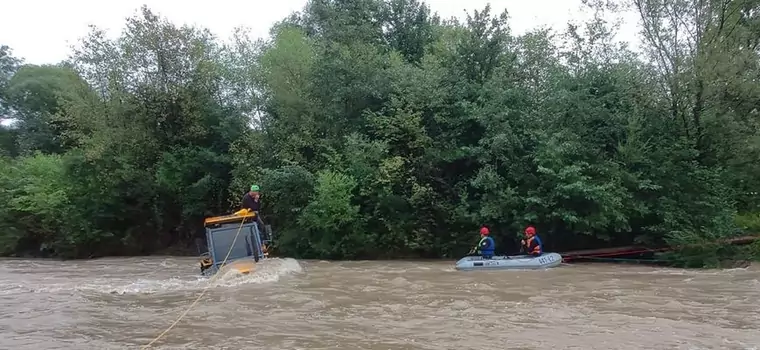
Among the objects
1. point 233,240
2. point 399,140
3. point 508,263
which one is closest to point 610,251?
point 508,263

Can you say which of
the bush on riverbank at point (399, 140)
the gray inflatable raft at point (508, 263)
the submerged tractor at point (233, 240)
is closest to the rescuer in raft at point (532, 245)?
the gray inflatable raft at point (508, 263)

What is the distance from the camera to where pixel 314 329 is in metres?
10.4

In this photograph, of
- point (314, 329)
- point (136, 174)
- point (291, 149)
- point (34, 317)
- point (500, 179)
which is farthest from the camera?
point (136, 174)

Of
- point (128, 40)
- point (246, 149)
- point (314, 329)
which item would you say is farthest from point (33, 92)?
point (314, 329)

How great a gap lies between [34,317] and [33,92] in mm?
42548

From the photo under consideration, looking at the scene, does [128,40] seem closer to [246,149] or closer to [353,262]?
[246,149]

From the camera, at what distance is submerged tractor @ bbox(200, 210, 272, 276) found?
16.3 m

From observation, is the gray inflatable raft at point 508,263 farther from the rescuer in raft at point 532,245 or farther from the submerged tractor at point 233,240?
the submerged tractor at point 233,240

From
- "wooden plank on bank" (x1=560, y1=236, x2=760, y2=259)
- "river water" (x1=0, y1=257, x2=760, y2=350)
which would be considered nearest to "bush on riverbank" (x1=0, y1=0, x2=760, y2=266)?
"wooden plank on bank" (x1=560, y1=236, x2=760, y2=259)

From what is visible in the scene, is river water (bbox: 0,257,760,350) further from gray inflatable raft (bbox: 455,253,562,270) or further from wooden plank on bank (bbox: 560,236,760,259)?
wooden plank on bank (bbox: 560,236,760,259)

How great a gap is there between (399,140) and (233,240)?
1034 centimetres

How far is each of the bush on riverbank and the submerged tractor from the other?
785cm

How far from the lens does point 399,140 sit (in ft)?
83.3

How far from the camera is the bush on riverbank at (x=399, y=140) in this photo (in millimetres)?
21906
